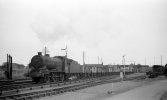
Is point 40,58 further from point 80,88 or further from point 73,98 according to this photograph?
point 73,98

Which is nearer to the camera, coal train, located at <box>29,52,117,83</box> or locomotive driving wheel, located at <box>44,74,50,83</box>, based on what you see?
coal train, located at <box>29,52,117,83</box>

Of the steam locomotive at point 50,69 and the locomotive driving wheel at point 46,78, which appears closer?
the steam locomotive at point 50,69

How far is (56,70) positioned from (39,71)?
4.60m

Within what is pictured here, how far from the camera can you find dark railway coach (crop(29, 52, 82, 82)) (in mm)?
25023

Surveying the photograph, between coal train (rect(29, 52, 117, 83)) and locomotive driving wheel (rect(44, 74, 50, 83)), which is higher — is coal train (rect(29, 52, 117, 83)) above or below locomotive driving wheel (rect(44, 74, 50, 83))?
above

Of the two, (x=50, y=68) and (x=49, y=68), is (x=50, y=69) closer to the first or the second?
(x=50, y=68)

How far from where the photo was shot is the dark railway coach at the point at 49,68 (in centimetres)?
2502

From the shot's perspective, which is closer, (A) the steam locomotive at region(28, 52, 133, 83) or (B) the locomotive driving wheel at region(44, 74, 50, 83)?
(A) the steam locomotive at region(28, 52, 133, 83)

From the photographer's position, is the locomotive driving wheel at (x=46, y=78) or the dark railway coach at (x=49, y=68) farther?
the locomotive driving wheel at (x=46, y=78)

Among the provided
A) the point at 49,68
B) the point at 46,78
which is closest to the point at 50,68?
the point at 49,68

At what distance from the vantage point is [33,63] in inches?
1029

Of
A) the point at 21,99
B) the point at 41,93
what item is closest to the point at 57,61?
the point at 41,93

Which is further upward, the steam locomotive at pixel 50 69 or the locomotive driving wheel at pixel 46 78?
the steam locomotive at pixel 50 69

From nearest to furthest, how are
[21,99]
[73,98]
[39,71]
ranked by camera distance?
[21,99] → [73,98] → [39,71]
